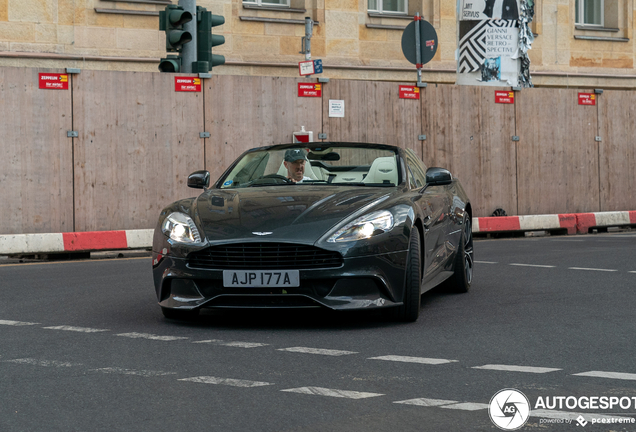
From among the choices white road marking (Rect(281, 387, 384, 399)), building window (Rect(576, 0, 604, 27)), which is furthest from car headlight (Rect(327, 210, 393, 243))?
building window (Rect(576, 0, 604, 27))

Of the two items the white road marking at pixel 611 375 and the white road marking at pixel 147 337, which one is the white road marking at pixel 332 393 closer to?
the white road marking at pixel 611 375

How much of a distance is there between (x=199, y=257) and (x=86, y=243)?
7384 millimetres

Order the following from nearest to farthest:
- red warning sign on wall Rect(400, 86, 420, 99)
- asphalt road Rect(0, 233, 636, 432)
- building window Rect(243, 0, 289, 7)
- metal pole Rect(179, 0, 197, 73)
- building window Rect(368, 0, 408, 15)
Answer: asphalt road Rect(0, 233, 636, 432) < metal pole Rect(179, 0, 197, 73) < red warning sign on wall Rect(400, 86, 420, 99) < building window Rect(243, 0, 289, 7) < building window Rect(368, 0, 408, 15)

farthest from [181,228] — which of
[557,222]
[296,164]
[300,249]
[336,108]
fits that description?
[557,222]

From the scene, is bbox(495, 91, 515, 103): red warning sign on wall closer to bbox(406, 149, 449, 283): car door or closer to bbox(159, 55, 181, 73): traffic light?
bbox(159, 55, 181, 73): traffic light

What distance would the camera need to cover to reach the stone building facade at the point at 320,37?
787 inches

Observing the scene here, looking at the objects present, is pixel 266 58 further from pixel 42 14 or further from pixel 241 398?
pixel 241 398

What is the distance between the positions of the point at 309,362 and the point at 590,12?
76.7ft

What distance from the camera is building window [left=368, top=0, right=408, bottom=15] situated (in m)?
23.8

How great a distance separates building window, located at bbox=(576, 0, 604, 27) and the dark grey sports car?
67.1ft

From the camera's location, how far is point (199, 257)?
259 inches

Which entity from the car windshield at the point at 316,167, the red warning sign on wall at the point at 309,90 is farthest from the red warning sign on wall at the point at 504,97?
the car windshield at the point at 316,167

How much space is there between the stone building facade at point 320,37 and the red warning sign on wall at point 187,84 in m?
5.52

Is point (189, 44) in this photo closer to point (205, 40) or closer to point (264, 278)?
point (205, 40)
